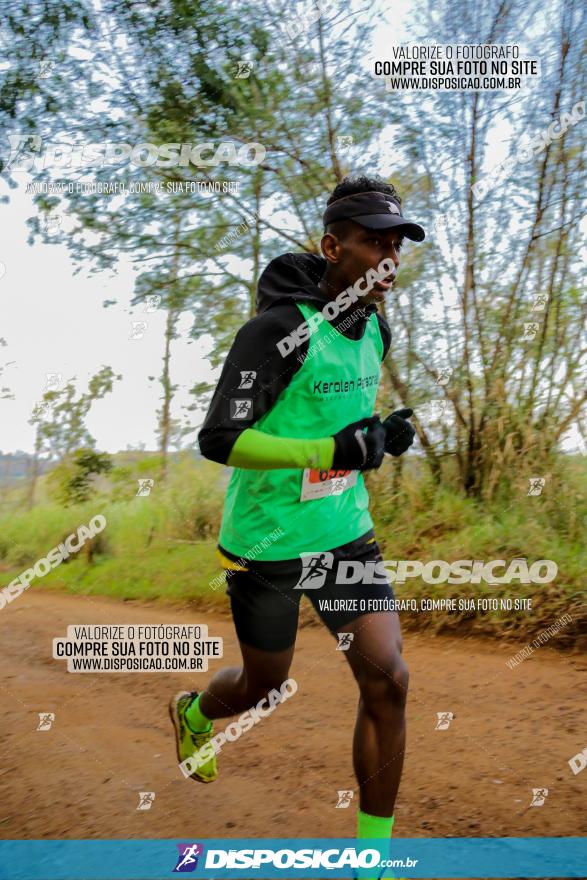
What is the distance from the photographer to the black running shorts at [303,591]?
7.52ft

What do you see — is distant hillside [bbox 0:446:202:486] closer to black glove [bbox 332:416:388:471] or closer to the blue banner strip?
the blue banner strip

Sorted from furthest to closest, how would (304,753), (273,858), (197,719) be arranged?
(304,753) → (197,719) → (273,858)

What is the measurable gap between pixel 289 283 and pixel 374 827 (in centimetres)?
152

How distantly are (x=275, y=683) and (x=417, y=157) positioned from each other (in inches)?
160

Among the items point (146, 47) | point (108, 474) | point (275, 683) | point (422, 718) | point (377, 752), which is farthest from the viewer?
point (108, 474)

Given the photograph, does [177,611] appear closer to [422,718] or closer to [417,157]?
[422,718]

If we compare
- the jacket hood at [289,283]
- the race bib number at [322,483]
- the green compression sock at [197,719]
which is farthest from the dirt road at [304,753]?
the jacket hood at [289,283]

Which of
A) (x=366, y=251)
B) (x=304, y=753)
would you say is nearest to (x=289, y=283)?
(x=366, y=251)

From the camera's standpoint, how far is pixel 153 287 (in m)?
6.04

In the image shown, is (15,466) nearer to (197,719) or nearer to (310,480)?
(197,719)

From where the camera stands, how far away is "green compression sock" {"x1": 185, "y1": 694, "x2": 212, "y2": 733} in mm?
2865

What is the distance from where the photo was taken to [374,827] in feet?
7.18

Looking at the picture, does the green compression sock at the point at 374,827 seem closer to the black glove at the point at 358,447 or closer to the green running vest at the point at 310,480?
the green running vest at the point at 310,480

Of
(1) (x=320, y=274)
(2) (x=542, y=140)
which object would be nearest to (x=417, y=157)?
(2) (x=542, y=140)
